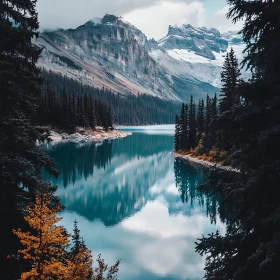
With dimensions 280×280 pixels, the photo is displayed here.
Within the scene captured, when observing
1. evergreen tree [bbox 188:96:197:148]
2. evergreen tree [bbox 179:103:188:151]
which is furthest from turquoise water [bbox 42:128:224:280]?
evergreen tree [bbox 188:96:197:148]

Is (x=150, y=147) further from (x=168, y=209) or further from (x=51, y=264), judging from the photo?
(x=51, y=264)

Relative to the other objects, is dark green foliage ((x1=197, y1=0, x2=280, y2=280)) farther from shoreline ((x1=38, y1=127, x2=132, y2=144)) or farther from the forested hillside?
shoreline ((x1=38, y1=127, x2=132, y2=144))

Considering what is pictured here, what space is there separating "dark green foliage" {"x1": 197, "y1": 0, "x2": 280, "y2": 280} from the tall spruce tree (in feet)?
21.9

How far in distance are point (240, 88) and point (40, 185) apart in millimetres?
8089

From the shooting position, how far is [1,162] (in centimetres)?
1110

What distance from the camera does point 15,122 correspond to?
1192 centimetres

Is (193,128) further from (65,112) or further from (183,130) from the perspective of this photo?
(65,112)

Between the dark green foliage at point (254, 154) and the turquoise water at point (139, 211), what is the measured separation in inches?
640

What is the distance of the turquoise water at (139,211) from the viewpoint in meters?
27.2

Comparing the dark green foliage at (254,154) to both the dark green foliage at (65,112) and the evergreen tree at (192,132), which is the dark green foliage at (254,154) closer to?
the evergreen tree at (192,132)

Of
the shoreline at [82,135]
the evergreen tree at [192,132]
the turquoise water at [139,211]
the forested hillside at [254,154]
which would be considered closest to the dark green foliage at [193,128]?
the evergreen tree at [192,132]

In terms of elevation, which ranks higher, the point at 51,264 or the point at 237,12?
the point at 237,12

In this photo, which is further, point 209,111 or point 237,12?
point 209,111

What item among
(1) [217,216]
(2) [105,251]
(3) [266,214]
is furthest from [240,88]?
(1) [217,216]
